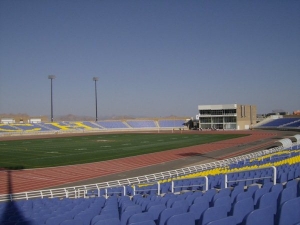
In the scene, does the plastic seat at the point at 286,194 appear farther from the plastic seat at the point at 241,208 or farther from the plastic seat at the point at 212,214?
the plastic seat at the point at 212,214

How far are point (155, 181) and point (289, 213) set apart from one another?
17.0 m

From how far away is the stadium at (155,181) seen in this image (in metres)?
3.97

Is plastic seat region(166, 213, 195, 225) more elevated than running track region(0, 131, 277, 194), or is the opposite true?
plastic seat region(166, 213, 195, 225)

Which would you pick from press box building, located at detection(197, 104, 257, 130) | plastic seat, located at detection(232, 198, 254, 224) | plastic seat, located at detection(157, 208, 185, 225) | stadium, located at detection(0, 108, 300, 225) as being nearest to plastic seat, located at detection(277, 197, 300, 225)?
stadium, located at detection(0, 108, 300, 225)

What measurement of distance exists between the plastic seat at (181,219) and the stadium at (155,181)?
1 centimetres

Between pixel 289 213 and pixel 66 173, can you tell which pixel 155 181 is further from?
pixel 289 213

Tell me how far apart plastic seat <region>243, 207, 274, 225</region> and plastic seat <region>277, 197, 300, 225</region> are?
8 cm

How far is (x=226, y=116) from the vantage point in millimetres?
85375

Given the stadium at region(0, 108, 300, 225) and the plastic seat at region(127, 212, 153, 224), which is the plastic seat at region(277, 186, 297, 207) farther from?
the plastic seat at region(127, 212, 153, 224)

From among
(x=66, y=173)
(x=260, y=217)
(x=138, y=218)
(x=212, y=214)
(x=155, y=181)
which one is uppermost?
(x=260, y=217)

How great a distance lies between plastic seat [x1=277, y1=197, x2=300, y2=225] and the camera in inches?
117

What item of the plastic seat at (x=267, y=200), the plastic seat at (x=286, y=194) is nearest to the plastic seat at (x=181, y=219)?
the plastic seat at (x=267, y=200)

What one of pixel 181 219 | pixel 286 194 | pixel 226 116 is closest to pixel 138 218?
pixel 181 219

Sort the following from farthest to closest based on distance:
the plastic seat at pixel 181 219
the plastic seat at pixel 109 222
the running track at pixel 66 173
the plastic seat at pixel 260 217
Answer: the running track at pixel 66 173 → the plastic seat at pixel 109 222 → the plastic seat at pixel 181 219 → the plastic seat at pixel 260 217
